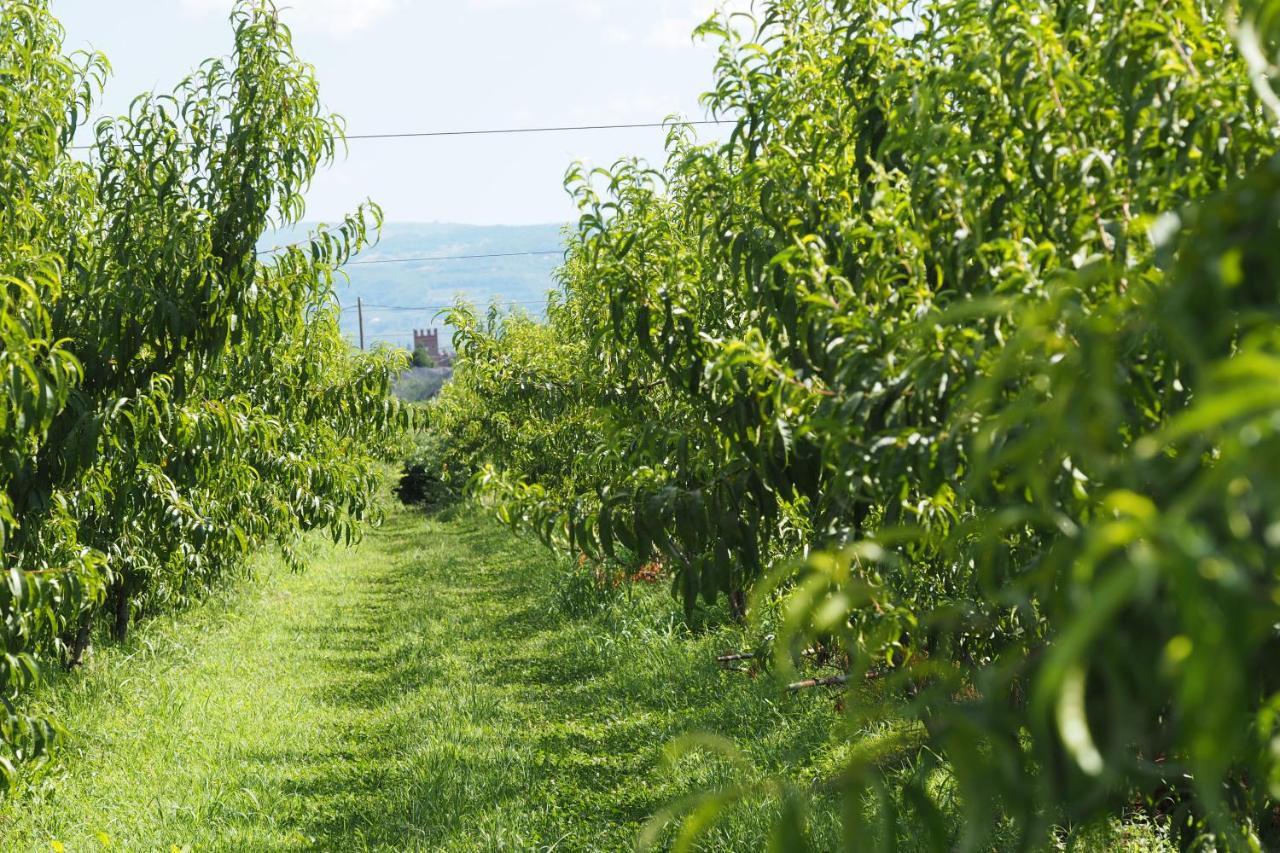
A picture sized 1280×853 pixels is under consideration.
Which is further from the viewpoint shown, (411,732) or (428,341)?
(428,341)

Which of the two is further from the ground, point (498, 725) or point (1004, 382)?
point (1004, 382)

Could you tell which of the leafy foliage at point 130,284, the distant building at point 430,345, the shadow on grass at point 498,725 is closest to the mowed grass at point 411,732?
the shadow on grass at point 498,725

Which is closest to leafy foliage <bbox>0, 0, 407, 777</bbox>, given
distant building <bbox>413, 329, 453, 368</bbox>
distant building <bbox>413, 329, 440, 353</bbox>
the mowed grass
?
the mowed grass

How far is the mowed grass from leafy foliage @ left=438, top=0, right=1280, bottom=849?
4.00 ft

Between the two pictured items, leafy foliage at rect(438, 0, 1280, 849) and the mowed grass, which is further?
the mowed grass

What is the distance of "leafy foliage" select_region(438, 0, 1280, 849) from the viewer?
94 cm

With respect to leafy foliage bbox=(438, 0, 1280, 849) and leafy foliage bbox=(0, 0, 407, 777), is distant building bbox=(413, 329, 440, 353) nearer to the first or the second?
leafy foliage bbox=(0, 0, 407, 777)

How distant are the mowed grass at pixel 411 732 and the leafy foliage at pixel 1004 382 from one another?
4.00 feet

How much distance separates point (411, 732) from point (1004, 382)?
7.47 meters

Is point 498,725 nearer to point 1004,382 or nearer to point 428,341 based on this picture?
point 1004,382

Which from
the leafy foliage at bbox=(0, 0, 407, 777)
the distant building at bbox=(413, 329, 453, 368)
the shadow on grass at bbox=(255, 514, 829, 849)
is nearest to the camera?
the leafy foliage at bbox=(0, 0, 407, 777)

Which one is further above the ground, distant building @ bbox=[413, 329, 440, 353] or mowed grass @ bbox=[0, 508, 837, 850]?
mowed grass @ bbox=[0, 508, 837, 850]

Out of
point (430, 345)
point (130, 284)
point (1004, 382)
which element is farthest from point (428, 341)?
point (1004, 382)

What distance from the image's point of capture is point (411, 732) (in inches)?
340
